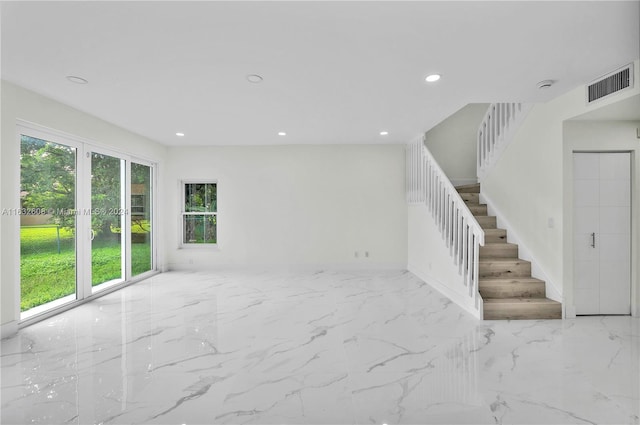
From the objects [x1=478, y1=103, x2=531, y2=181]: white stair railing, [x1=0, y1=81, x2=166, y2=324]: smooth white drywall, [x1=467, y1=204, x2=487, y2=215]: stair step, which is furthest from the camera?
[x1=467, y1=204, x2=487, y2=215]: stair step

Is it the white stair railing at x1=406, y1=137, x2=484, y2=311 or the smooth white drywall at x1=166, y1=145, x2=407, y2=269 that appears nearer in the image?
the white stair railing at x1=406, y1=137, x2=484, y2=311

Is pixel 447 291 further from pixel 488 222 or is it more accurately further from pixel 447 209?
pixel 488 222

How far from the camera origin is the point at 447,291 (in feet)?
13.9

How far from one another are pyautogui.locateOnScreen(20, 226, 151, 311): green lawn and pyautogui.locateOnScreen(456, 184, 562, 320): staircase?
5.14 meters

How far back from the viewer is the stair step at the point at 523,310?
3.39 meters

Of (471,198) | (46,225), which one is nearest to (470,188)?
(471,198)

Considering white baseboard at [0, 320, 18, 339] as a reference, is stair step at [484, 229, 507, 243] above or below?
above

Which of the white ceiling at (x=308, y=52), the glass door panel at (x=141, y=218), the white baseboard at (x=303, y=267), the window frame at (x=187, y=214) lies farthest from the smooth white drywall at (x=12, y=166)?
the white baseboard at (x=303, y=267)

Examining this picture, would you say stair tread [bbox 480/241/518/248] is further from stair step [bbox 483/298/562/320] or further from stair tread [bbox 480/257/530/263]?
stair step [bbox 483/298/562/320]

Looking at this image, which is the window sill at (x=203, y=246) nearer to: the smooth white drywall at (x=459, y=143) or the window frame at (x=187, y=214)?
the window frame at (x=187, y=214)

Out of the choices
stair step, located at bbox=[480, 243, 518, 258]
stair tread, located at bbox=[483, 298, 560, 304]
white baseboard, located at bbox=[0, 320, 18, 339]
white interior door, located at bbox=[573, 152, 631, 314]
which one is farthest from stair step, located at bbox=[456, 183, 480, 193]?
white baseboard, located at bbox=[0, 320, 18, 339]

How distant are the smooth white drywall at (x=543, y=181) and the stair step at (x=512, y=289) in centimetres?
18

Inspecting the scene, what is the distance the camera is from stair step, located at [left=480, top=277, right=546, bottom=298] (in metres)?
3.62

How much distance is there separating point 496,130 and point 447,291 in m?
2.59
